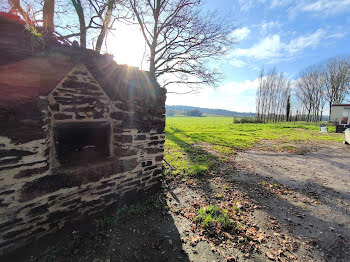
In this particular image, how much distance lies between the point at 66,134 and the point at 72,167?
59 centimetres

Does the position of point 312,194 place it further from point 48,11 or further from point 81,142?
point 48,11

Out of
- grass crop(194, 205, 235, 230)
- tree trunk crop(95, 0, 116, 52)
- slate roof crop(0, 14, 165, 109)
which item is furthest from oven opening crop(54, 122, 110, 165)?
tree trunk crop(95, 0, 116, 52)

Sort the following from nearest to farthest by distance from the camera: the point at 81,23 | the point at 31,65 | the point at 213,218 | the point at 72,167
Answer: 1. the point at 31,65
2. the point at 72,167
3. the point at 213,218
4. the point at 81,23

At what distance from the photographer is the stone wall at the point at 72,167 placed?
2025mm

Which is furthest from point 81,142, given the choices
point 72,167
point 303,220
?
point 303,220

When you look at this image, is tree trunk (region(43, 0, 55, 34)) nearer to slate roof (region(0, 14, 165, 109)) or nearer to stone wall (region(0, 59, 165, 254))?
slate roof (region(0, 14, 165, 109))

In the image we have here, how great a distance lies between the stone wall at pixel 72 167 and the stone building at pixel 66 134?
0.01 meters

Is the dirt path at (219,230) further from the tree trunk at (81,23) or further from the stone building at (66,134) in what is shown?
the tree trunk at (81,23)

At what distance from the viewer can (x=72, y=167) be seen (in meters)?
2.61

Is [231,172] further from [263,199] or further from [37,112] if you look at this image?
[37,112]

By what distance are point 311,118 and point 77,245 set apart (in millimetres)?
50359

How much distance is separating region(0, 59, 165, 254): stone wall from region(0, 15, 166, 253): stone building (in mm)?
10

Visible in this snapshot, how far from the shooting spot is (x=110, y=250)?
2.36 m

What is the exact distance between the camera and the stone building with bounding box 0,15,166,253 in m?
1.95
